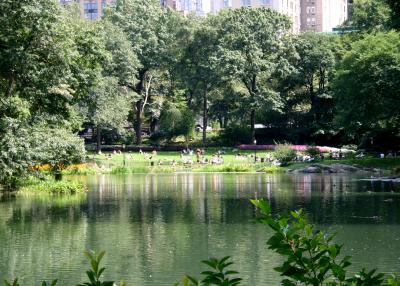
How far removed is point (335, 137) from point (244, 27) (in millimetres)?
14627

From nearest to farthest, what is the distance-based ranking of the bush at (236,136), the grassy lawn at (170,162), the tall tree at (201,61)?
the grassy lawn at (170,162) → the tall tree at (201,61) → the bush at (236,136)

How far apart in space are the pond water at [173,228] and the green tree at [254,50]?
31.4 m

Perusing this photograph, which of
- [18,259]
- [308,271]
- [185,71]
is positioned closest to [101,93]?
[185,71]

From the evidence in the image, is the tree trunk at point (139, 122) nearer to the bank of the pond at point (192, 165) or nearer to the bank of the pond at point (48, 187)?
the bank of the pond at point (192, 165)

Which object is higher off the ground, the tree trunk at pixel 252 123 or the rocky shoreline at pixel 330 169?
the tree trunk at pixel 252 123

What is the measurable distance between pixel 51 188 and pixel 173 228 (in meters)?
14.4

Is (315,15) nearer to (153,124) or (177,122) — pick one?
(153,124)

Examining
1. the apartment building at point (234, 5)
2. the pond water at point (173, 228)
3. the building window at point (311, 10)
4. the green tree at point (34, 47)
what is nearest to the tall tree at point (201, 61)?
the pond water at point (173, 228)

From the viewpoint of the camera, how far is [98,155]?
65000 mm

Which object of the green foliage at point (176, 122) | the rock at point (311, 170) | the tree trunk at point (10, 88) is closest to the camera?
the tree trunk at point (10, 88)

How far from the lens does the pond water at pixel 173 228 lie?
16875 millimetres

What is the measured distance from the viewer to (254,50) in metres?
72.9

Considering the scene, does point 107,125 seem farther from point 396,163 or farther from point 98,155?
point 396,163

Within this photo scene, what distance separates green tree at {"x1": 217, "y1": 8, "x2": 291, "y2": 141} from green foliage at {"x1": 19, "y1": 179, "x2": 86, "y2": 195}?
35.9m
